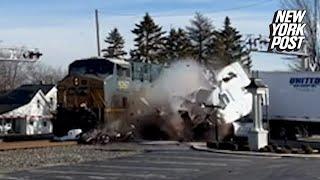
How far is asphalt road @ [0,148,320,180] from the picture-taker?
20875mm

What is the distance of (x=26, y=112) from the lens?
79.6 metres

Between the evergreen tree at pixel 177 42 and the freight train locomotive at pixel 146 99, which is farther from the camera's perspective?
the evergreen tree at pixel 177 42

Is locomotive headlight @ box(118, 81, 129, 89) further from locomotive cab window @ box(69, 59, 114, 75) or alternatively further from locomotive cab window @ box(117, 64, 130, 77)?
locomotive cab window @ box(69, 59, 114, 75)

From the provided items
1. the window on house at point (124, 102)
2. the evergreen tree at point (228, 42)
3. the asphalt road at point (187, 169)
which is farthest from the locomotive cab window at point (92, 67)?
the evergreen tree at point (228, 42)

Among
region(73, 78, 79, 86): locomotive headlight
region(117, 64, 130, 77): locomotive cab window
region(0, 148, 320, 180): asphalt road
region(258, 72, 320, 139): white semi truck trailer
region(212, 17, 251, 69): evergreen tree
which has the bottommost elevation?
region(0, 148, 320, 180): asphalt road

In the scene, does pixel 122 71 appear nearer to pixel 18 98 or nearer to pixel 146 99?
pixel 146 99

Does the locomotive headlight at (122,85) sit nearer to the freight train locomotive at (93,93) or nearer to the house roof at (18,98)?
the freight train locomotive at (93,93)

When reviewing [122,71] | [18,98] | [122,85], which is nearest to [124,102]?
[122,85]

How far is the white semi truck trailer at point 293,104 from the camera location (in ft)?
132

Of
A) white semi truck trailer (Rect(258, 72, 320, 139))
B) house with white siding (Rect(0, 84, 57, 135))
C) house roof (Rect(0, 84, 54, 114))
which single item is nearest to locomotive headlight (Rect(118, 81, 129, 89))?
white semi truck trailer (Rect(258, 72, 320, 139))

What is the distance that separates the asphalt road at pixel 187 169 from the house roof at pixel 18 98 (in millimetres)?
53695

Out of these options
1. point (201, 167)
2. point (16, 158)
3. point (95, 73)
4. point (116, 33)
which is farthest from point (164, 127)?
point (116, 33)

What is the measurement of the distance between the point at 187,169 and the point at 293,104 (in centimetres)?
1947

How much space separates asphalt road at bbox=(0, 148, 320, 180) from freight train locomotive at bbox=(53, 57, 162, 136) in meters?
11.4
